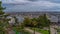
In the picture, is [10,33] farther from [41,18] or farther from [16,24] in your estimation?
[41,18]

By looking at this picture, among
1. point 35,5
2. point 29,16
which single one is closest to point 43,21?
point 29,16

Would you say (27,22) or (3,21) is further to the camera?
(27,22)

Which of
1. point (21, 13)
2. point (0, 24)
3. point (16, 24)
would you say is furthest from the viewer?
point (21, 13)

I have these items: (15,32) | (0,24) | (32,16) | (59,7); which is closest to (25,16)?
(32,16)

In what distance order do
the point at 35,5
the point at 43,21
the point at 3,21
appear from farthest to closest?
the point at 35,5 → the point at 43,21 → the point at 3,21

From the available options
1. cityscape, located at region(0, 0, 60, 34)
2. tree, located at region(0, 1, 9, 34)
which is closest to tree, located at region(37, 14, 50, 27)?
cityscape, located at region(0, 0, 60, 34)

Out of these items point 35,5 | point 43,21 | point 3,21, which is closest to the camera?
point 3,21

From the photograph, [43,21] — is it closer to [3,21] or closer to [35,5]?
[35,5]

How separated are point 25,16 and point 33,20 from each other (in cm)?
16

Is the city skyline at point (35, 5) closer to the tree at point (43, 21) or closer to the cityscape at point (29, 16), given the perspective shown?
the cityscape at point (29, 16)

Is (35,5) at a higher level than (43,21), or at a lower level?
higher

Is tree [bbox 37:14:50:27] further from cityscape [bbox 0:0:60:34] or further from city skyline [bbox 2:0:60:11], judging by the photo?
city skyline [bbox 2:0:60:11]

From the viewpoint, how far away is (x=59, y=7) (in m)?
2.63

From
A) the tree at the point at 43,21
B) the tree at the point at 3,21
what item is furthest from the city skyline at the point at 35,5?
the tree at the point at 3,21
